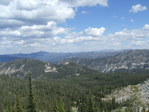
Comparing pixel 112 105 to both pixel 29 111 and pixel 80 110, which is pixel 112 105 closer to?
pixel 80 110

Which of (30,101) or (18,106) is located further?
(18,106)

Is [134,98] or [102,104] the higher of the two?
[134,98]

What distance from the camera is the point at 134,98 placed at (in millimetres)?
70188

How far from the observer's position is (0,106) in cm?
16350

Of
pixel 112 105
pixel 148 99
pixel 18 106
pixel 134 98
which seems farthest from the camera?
pixel 148 99

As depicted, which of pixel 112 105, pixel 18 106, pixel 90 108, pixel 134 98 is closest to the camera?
pixel 18 106

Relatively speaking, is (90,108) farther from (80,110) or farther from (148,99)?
(148,99)

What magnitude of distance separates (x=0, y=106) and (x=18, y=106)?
141m

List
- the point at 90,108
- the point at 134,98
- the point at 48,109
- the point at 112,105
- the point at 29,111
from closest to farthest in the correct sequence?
the point at 29,111, the point at 90,108, the point at 134,98, the point at 48,109, the point at 112,105

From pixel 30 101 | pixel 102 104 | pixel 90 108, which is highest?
pixel 30 101

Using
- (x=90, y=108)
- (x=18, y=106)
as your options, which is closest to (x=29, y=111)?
(x=18, y=106)

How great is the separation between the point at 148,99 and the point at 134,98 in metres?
140

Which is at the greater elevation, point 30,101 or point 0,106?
point 30,101

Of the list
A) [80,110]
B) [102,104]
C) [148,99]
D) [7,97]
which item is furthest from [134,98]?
[7,97]
